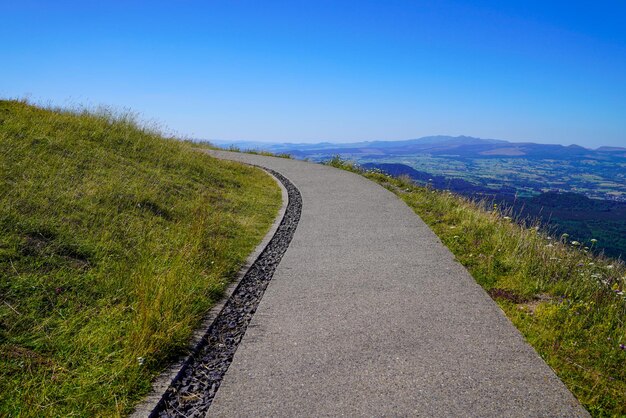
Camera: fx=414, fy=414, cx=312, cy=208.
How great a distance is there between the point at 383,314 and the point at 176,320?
2595 mm

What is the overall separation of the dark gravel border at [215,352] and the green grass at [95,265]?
0.81ft

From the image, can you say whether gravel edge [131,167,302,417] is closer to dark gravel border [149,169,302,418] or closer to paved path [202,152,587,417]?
dark gravel border [149,169,302,418]

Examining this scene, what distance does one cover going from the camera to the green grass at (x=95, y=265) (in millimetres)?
3845

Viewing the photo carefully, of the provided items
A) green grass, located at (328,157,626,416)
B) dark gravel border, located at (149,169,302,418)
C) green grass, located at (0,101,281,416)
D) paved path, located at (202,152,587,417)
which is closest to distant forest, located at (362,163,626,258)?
green grass, located at (0,101,281,416)

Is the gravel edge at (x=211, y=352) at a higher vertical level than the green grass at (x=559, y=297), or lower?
lower

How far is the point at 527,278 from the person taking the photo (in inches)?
259

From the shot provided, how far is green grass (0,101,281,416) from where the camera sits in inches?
151

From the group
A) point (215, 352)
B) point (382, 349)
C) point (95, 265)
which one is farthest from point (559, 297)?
point (95, 265)

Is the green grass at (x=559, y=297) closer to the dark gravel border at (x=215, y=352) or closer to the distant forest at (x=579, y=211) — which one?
the dark gravel border at (x=215, y=352)

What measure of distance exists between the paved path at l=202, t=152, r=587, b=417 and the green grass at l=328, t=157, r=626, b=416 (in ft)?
0.85

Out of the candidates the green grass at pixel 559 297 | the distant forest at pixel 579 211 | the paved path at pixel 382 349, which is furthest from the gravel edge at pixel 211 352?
the distant forest at pixel 579 211

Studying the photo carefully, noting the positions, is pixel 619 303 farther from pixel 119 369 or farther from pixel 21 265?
pixel 21 265

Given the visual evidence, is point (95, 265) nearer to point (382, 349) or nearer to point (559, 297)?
point (382, 349)

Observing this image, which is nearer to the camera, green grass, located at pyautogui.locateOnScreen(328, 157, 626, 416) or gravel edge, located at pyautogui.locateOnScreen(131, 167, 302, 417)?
gravel edge, located at pyautogui.locateOnScreen(131, 167, 302, 417)
